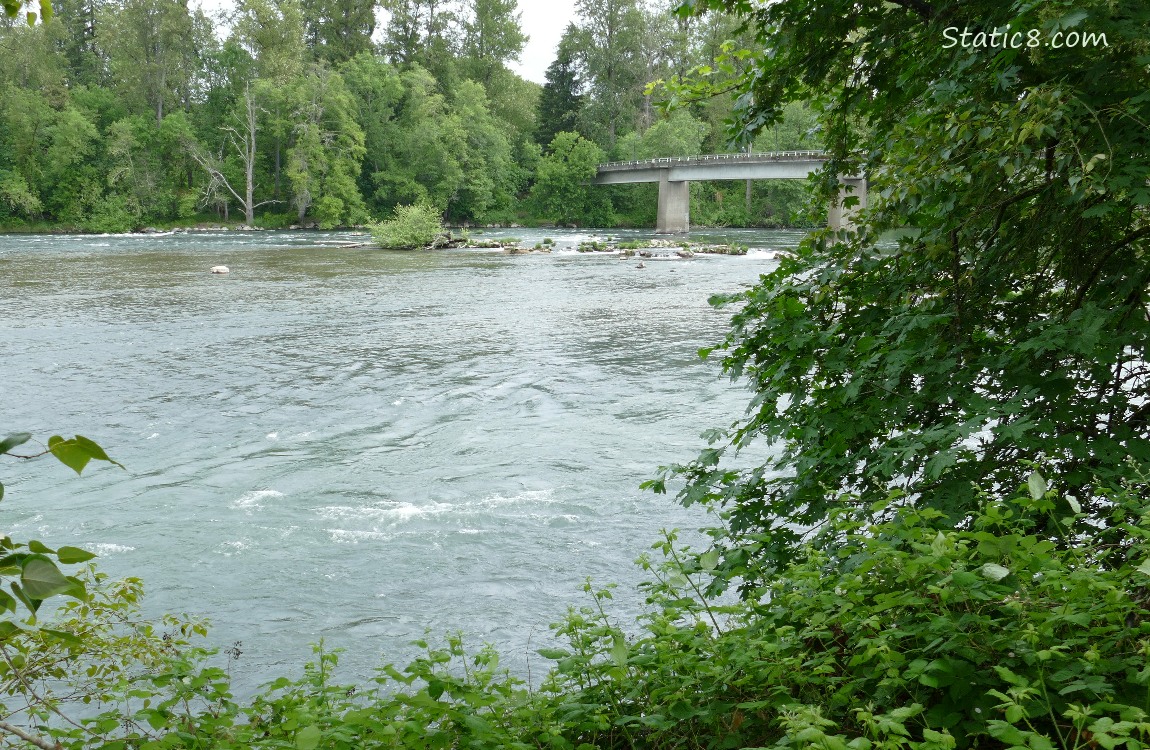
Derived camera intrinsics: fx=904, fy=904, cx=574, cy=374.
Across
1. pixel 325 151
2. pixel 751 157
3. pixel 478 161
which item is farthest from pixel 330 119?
pixel 751 157

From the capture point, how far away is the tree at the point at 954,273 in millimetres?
3363

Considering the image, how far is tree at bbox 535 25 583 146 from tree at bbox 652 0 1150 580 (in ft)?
249

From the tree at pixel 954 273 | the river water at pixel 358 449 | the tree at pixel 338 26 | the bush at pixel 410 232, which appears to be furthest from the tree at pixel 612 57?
the tree at pixel 954 273

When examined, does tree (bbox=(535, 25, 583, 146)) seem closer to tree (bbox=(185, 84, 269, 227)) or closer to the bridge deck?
the bridge deck

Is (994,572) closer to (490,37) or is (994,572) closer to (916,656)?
(916,656)

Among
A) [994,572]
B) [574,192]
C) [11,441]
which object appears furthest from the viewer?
[574,192]

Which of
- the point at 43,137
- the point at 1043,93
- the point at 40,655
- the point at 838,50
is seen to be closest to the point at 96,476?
the point at 40,655

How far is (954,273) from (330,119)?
62.6 metres

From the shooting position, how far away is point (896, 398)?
3969mm

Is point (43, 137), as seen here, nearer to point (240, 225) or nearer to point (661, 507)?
point (240, 225)

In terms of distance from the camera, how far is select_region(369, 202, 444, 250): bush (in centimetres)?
4181

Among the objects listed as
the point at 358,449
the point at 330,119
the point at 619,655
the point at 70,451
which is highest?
the point at 330,119

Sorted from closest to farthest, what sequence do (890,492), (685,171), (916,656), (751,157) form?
1. (916,656)
2. (890,492)
3. (751,157)
4. (685,171)

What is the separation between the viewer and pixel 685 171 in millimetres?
57375
